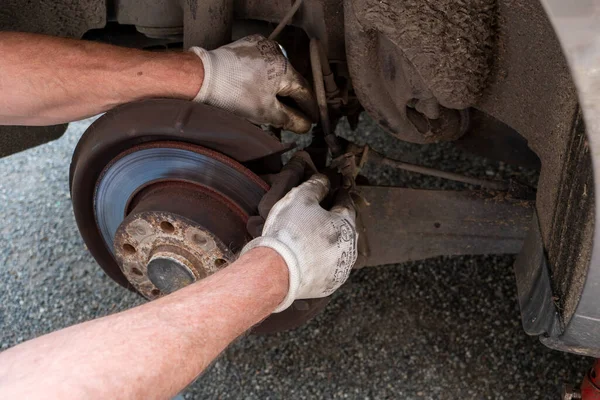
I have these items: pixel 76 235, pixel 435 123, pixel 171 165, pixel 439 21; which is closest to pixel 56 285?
pixel 76 235

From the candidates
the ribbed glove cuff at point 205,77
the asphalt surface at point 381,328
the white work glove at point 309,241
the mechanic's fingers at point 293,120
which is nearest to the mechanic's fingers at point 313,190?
the white work glove at point 309,241

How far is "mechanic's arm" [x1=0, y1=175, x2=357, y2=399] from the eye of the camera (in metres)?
0.64

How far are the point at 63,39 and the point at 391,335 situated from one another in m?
0.88

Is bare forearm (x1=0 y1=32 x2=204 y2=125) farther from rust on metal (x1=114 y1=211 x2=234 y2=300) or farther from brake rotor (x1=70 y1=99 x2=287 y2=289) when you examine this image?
rust on metal (x1=114 y1=211 x2=234 y2=300)

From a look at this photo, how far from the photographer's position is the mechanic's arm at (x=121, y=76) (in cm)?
102

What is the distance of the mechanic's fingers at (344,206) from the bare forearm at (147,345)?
22 cm

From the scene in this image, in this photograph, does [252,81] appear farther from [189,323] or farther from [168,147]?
[189,323]

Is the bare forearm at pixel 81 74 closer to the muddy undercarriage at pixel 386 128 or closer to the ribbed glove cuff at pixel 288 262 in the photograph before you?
the muddy undercarriage at pixel 386 128

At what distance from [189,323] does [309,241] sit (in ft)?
0.83

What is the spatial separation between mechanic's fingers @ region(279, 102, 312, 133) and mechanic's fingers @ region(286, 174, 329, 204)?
112mm

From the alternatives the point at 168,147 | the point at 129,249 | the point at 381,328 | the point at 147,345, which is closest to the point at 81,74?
the point at 168,147

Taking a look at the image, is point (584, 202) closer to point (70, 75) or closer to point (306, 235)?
point (306, 235)

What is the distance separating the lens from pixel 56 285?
5.24 feet

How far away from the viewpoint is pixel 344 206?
107 centimetres
